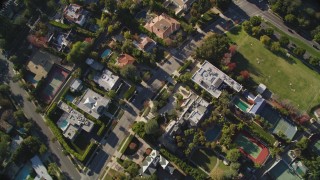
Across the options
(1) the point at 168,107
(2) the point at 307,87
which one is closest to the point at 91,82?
(1) the point at 168,107

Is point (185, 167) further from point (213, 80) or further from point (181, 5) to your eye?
point (181, 5)

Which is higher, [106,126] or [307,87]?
[307,87]

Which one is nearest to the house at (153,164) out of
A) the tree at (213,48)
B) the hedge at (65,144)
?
the hedge at (65,144)

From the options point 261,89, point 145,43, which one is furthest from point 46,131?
point 261,89

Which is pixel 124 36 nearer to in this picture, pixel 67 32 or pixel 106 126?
pixel 67 32

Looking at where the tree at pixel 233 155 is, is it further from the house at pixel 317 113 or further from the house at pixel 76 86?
the house at pixel 76 86

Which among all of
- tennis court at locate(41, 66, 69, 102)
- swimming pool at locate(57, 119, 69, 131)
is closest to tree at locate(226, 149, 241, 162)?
swimming pool at locate(57, 119, 69, 131)
